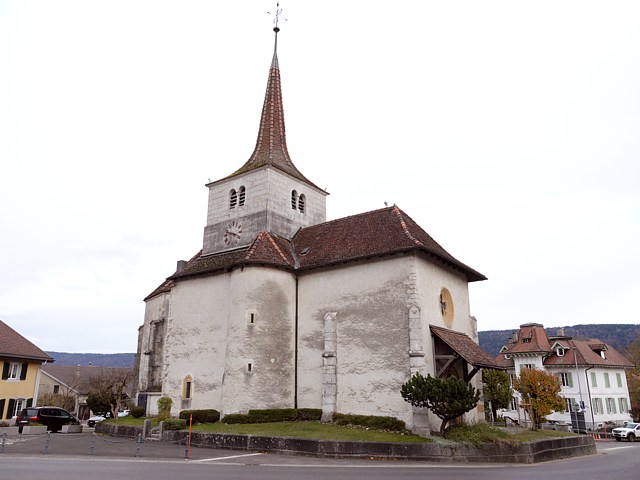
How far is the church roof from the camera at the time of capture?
3128cm

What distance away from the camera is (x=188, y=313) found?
2770 cm

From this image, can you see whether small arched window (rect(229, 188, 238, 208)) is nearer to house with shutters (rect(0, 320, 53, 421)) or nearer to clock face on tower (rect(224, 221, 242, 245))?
clock face on tower (rect(224, 221, 242, 245))

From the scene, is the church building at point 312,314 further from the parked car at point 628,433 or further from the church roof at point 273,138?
the parked car at point 628,433

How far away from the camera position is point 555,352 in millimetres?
50938

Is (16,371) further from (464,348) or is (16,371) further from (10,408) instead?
(464,348)

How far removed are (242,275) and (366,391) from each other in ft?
27.5

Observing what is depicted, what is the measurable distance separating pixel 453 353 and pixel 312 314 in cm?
720

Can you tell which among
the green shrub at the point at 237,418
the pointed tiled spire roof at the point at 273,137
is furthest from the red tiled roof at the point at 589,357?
the green shrub at the point at 237,418

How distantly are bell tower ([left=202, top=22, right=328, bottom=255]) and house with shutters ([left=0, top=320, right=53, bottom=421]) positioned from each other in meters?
14.7

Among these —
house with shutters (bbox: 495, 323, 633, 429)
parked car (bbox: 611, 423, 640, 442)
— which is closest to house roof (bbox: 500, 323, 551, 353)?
house with shutters (bbox: 495, 323, 633, 429)

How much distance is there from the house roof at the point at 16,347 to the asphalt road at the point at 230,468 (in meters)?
14.8

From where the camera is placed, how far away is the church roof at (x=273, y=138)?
103ft

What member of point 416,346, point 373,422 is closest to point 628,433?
point 416,346

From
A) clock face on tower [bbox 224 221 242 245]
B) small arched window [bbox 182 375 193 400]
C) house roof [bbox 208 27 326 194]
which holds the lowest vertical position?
small arched window [bbox 182 375 193 400]
